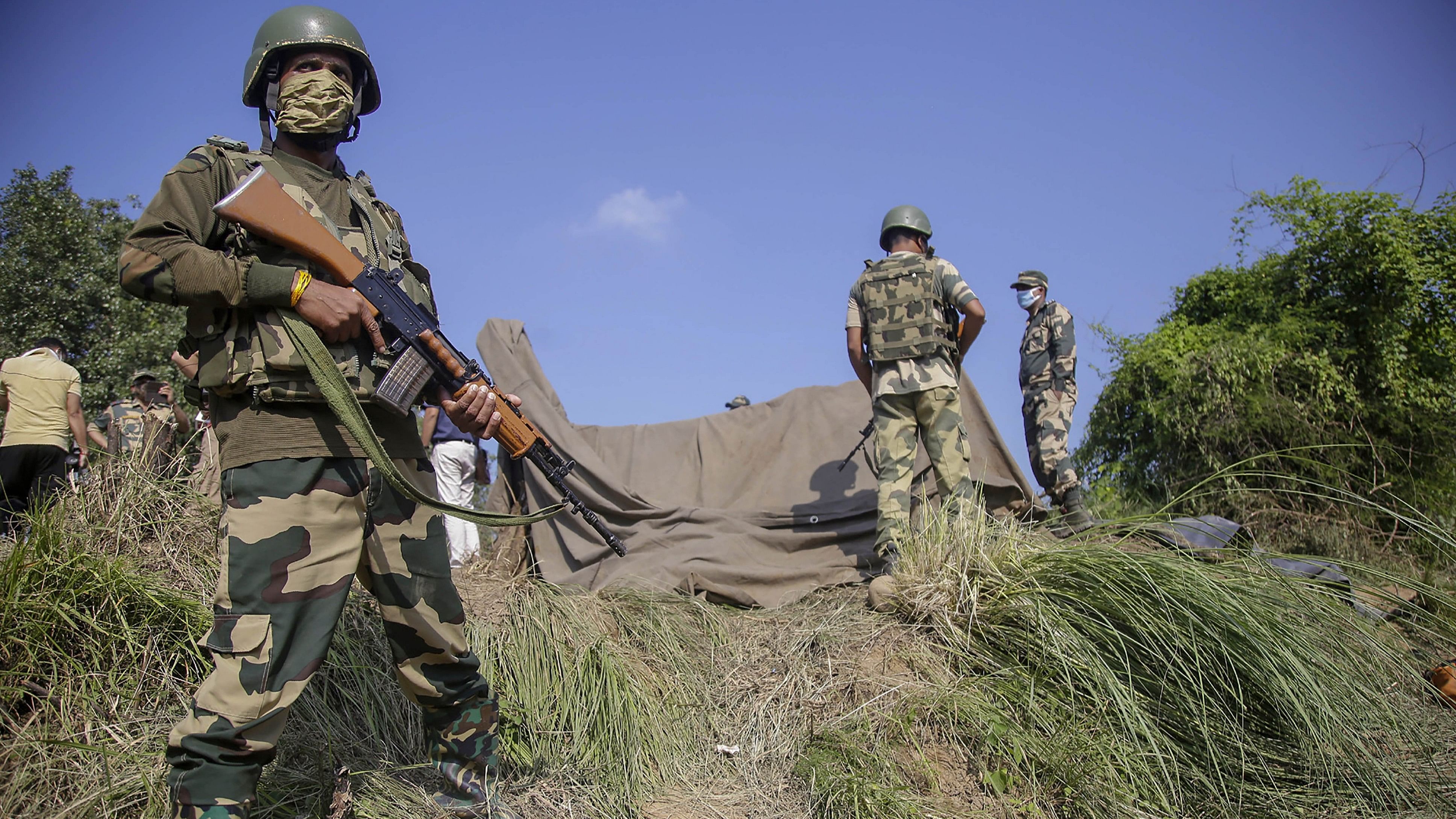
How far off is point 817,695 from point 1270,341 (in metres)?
5.33

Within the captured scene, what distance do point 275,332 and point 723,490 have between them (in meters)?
3.75

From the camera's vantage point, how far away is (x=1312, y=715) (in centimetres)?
269

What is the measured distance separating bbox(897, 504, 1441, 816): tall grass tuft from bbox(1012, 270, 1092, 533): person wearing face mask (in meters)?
2.60

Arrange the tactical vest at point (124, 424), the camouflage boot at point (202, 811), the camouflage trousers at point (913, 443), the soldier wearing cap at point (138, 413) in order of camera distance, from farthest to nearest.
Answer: the tactical vest at point (124, 424) → the soldier wearing cap at point (138, 413) → the camouflage trousers at point (913, 443) → the camouflage boot at point (202, 811)

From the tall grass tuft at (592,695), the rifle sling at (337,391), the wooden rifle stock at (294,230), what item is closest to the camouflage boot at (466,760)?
the tall grass tuft at (592,695)

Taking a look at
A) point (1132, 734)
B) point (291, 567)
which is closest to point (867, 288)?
point (1132, 734)

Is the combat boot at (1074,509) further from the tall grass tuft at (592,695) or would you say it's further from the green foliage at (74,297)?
the green foliage at (74,297)

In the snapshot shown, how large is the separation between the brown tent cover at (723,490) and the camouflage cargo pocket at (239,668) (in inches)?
97.8

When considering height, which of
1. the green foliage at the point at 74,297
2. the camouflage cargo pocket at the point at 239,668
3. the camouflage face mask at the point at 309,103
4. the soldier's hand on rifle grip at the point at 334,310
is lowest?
the camouflage cargo pocket at the point at 239,668

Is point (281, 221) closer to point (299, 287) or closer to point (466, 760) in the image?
point (299, 287)

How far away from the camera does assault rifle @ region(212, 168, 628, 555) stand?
2203mm

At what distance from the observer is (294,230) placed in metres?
2.26


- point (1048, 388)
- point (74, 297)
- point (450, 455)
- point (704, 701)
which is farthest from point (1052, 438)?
point (74, 297)

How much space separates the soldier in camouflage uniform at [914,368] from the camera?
4.45 metres
